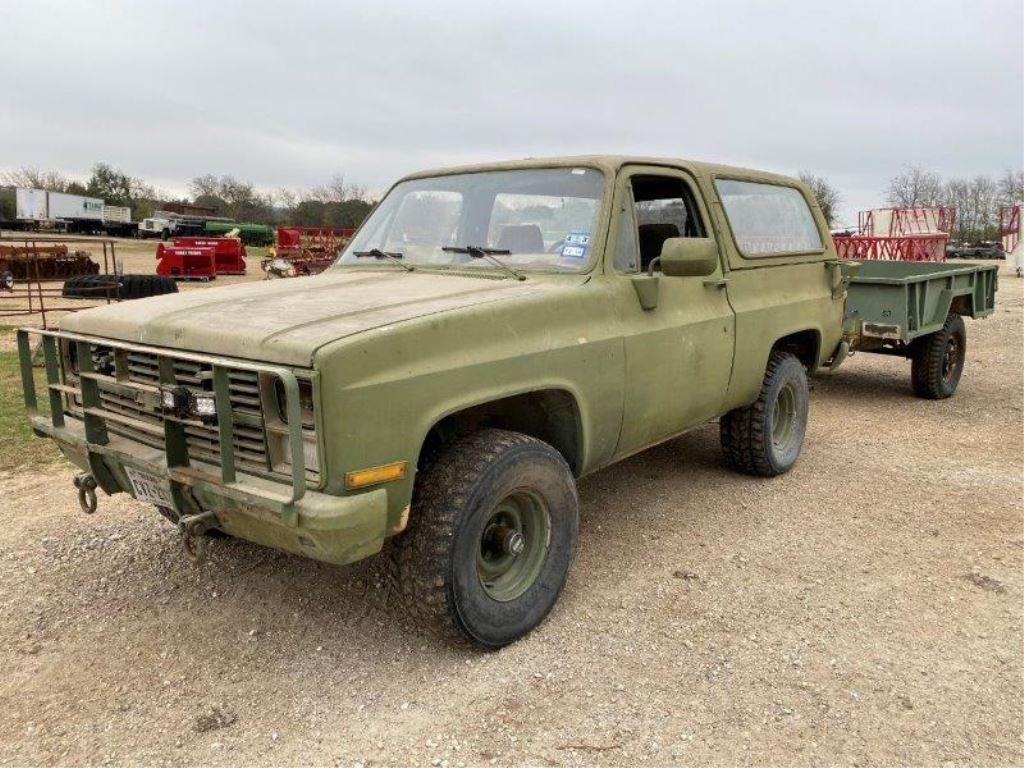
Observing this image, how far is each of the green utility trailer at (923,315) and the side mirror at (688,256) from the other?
149 inches

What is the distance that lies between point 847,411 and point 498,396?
18.3 feet

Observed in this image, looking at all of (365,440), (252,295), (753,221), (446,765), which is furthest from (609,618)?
(753,221)

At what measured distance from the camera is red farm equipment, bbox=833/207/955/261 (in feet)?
55.4

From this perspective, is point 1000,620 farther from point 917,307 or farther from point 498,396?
point 917,307

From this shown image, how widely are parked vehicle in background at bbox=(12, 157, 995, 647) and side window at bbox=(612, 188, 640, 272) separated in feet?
0.07

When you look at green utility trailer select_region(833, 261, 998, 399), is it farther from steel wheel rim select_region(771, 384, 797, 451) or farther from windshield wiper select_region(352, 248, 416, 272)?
windshield wiper select_region(352, 248, 416, 272)

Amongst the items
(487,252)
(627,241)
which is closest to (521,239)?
(487,252)

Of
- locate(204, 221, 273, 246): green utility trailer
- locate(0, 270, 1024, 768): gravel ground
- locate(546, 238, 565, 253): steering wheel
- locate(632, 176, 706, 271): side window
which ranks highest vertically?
locate(204, 221, 273, 246): green utility trailer

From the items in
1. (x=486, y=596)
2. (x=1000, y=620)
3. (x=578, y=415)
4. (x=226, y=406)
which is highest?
(x=226, y=406)

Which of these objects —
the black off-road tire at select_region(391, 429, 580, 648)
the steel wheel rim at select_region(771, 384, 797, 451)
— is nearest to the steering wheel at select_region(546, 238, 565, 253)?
the black off-road tire at select_region(391, 429, 580, 648)

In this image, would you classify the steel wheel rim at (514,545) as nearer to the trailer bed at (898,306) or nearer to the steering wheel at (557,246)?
the steering wheel at (557,246)

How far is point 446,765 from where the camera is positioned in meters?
2.56

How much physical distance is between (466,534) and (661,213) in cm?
234

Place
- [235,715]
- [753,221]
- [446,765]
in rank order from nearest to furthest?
1. [446,765]
2. [235,715]
3. [753,221]
